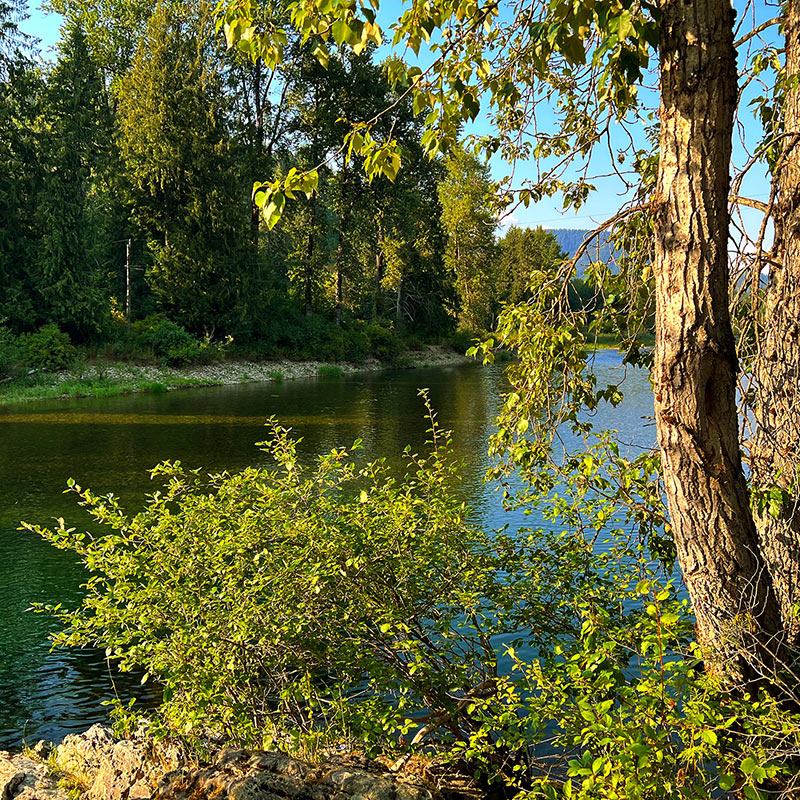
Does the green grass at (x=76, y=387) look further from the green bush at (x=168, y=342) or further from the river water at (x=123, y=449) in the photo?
the green bush at (x=168, y=342)

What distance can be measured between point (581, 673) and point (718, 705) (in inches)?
22.0

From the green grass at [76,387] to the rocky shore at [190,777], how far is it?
2267 cm

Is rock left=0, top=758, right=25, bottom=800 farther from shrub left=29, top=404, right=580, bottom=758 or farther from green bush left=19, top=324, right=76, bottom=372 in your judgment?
green bush left=19, top=324, right=76, bottom=372

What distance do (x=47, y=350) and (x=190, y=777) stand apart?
2762 centimetres

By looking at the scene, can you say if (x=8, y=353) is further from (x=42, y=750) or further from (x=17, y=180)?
(x=42, y=750)

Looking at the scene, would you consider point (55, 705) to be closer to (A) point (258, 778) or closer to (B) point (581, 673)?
(A) point (258, 778)

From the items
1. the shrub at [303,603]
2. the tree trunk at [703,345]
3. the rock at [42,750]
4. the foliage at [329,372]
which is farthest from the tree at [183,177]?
the tree trunk at [703,345]

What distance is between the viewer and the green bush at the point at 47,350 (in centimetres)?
2809

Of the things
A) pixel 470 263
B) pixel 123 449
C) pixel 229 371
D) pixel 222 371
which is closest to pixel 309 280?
pixel 229 371

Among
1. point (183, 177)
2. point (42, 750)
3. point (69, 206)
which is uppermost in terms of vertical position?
point (183, 177)

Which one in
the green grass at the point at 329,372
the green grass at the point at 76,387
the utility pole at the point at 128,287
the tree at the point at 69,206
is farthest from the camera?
the green grass at the point at 329,372

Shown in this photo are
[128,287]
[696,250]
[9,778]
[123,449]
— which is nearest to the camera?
[696,250]

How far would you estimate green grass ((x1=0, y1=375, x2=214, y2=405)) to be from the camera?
25.6m

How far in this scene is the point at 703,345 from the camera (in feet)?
10.9
